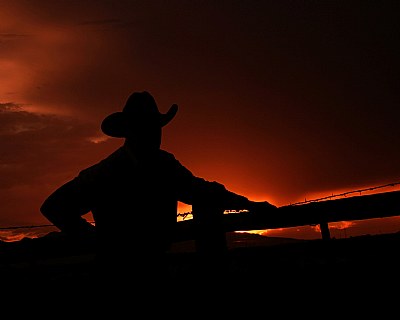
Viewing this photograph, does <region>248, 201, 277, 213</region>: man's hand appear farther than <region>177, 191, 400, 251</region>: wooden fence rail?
Yes

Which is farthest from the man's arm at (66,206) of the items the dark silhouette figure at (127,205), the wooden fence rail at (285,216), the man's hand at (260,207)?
the man's hand at (260,207)

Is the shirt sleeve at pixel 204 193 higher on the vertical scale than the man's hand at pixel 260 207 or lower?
higher

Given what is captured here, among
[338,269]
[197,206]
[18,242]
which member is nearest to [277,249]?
[338,269]

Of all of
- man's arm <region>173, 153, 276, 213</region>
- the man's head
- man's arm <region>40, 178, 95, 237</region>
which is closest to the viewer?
man's arm <region>40, 178, 95, 237</region>

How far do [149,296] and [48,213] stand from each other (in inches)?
33.3

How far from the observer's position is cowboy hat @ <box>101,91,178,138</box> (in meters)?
2.80

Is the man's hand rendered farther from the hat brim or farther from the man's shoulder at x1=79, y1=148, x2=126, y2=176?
the man's shoulder at x1=79, y1=148, x2=126, y2=176

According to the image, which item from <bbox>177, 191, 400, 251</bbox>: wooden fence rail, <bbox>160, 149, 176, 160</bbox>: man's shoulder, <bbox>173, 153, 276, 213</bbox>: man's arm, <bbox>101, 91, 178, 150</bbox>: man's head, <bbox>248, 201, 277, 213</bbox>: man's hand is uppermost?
<bbox>101, 91, 178, 150</bbox>: man's head

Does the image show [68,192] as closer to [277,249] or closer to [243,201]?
→ [243,201]

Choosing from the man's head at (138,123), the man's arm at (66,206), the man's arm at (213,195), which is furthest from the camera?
the man's arm at (213,195)

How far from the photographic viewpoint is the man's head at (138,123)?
9.09 feet

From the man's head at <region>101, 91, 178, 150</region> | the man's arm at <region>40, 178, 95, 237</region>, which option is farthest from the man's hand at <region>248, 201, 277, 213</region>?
the man's arm at <region>40, 178, 95, 237</region>

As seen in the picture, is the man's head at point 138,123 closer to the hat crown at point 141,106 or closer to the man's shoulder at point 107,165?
the hat crown at point 141,106

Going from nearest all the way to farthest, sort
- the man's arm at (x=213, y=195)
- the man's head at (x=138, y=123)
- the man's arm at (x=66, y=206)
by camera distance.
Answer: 1. the man's arm at (x=66, y=206)
2. the man's head at (x=138, y=123)
3. the man's arm at (x=213, y=195)
